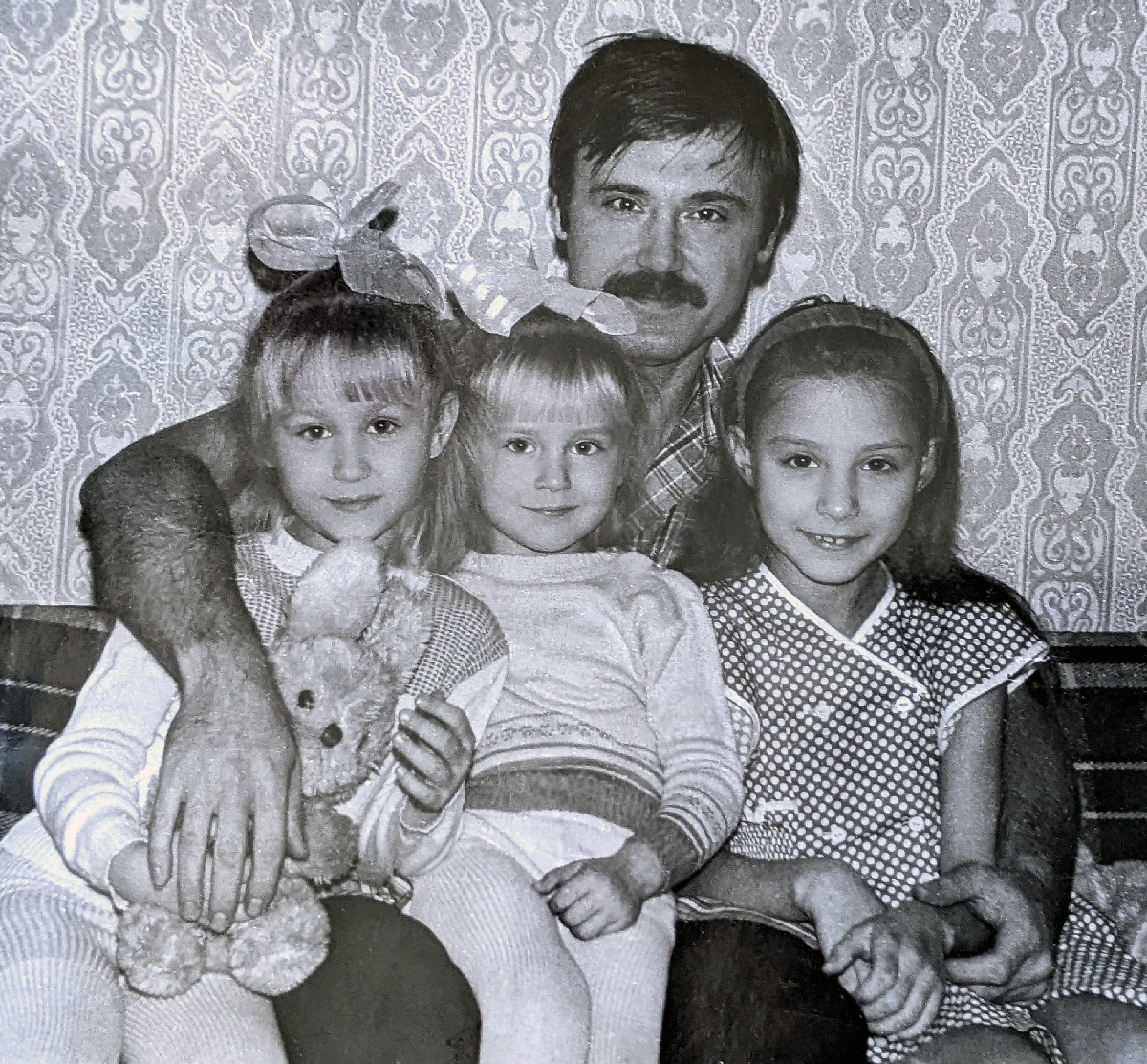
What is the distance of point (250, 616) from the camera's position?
146cm

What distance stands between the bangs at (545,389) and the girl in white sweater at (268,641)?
0.05 metres

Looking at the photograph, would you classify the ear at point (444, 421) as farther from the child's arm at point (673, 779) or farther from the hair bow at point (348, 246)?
the child's arm at point (673, 779)

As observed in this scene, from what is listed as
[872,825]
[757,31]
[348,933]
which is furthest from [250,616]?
[757,31]

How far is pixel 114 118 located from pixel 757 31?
833 millimetres

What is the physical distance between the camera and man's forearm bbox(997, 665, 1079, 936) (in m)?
1.55

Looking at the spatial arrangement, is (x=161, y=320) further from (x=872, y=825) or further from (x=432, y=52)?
(x=872, y=825)

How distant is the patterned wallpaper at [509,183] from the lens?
1.65 metres

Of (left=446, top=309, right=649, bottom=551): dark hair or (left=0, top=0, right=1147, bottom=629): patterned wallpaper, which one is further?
(left=0, top=0, right=1147, bottom=629): patterned wallpaper

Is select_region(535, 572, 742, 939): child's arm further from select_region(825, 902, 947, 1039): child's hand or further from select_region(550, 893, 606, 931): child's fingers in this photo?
select_region(825, 902, 947, 1039): child's hand

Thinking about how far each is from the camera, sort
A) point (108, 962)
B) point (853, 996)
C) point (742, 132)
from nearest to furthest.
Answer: point (108, 962) → point (853, 996) → point (742, 132)

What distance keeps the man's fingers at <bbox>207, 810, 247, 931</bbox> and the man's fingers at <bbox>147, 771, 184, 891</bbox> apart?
0.15 ft

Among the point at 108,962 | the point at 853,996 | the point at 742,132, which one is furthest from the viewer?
the point at 742,132

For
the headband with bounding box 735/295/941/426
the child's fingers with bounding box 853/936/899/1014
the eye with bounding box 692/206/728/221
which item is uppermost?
the eye with bounding box 692/206/728/221

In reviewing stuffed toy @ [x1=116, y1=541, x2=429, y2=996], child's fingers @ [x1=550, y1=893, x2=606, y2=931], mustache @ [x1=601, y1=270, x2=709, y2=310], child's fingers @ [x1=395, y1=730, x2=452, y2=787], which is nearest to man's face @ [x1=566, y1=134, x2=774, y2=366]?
mustache @ [x1=601, y1=270, x2=709, y2=310]
